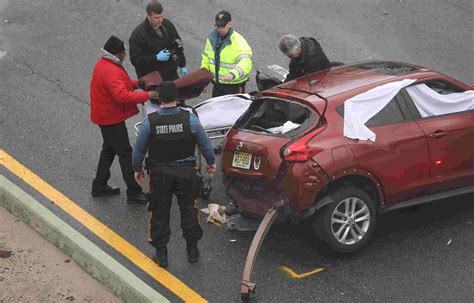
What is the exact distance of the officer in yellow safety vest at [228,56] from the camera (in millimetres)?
10117

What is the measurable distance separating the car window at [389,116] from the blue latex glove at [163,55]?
2.67 metres

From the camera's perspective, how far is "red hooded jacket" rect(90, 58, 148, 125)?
8.88 metres

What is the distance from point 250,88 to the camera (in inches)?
491

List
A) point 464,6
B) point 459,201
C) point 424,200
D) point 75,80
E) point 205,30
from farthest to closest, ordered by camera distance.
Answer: point 464,6
point 205,30
point 75,80
point 459,201
point 424,200

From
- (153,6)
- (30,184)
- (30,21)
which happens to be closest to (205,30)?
(30,21)

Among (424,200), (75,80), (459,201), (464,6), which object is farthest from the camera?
(464,6)

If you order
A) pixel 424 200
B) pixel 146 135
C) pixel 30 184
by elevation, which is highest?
pixel 146 135

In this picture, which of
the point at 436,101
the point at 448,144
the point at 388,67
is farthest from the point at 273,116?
the point at 448,144

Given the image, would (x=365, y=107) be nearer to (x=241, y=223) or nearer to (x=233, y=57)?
(x=241, y=223)

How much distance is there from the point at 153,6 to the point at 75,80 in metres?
3.26

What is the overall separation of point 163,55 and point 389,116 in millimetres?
3003

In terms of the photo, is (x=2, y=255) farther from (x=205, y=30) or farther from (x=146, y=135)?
(x=205, y=30)

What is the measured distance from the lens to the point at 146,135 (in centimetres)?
786

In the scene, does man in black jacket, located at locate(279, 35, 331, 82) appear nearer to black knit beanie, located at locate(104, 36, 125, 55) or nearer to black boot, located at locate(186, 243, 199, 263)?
black knit beanie, located at locate(104, 36, 125, 55)
